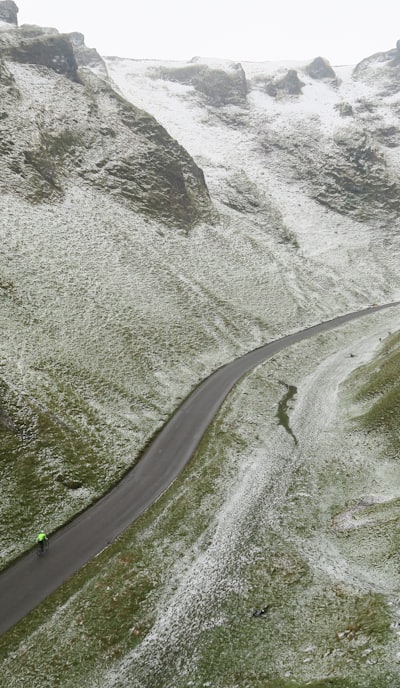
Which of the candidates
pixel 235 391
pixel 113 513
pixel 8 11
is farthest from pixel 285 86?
pixel 113 513

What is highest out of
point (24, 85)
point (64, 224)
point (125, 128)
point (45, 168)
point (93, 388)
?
point (24, 85)

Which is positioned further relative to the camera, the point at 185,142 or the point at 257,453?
the point at 185,142

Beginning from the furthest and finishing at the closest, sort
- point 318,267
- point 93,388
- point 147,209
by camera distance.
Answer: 1. point 318,267
2. point 147,209
3. point 93,388

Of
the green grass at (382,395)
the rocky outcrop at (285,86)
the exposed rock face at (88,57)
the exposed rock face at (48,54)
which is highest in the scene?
the exposed rock face at (88,57)

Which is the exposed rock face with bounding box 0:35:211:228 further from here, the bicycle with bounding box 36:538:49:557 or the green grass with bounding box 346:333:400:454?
the bicycle with bounding box 36:538:49:557

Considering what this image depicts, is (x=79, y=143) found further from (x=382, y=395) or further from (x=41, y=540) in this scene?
(x=41, y=540)

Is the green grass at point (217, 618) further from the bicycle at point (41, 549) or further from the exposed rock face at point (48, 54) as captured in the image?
the exposed rock face at point (48, 54)

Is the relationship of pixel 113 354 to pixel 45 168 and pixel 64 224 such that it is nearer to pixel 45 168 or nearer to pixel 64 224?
pixel 64 224

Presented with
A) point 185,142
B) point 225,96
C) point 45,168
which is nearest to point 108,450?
point 45,168

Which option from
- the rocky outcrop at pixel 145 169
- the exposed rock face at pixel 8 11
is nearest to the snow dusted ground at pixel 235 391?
the rocky outcrop at pixel 145 169
